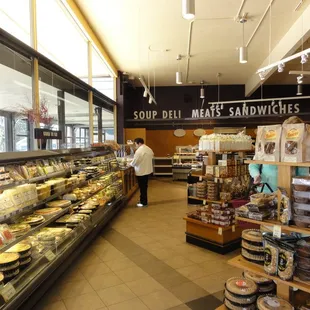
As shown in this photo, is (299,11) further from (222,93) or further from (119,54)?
(222,93)

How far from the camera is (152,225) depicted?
5.66 m

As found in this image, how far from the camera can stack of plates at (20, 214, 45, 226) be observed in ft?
10.4

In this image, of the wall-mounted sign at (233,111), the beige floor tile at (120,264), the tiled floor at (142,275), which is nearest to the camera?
the tiled floor at (142,275)

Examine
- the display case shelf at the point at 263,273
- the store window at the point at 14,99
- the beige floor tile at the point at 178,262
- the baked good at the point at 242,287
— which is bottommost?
the beige floor tile at the point at 178,262

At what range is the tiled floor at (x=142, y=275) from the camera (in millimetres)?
2902

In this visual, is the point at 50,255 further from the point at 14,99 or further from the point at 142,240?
the point at 14,99

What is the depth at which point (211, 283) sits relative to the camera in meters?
3.29

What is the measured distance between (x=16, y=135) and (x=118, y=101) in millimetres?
6411

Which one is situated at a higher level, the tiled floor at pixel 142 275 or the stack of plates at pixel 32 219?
the stack of plates at pixel 32 219

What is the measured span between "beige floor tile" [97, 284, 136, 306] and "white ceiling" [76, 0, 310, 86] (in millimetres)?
4854

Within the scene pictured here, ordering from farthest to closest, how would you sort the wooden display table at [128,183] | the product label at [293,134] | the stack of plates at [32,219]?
1. the wooden display table at [128,183]
2. the stack of plates at [32,219]
3. the product label at [293,134]

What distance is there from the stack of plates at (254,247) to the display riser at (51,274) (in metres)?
2.04

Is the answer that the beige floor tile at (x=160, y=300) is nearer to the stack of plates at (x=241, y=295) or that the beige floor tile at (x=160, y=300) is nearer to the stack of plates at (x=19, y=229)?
the stack of plates at (x=241, y=295)

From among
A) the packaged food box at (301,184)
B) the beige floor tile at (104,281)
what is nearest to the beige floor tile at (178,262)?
the beige floor tile at (104,281)
